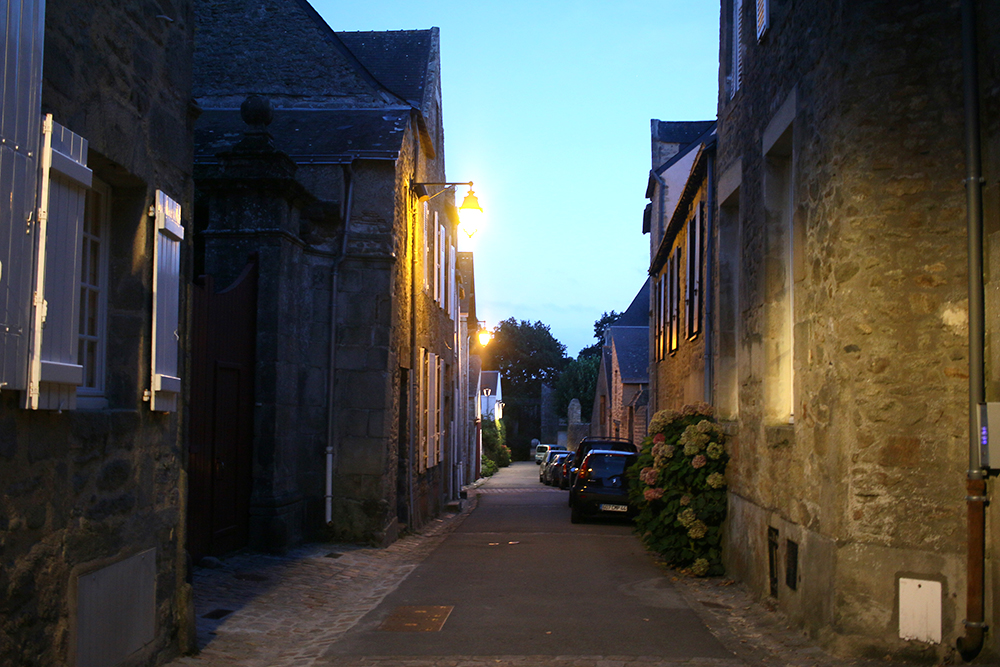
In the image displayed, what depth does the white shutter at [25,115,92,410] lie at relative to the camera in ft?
13.5

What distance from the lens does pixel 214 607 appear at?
7520mm

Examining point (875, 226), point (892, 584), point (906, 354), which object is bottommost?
point (892, 584)

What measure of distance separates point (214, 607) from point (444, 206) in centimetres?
1148

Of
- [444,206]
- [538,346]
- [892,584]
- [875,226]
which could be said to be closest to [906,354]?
[875,226]

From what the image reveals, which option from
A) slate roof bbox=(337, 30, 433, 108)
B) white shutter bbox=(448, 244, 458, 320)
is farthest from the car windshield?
slate roof bbox=(337, 30, 433, 108)

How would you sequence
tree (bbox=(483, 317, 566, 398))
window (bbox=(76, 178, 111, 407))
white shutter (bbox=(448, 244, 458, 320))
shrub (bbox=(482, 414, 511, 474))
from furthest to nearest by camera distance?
1. tree (bbox=(483, 317, 566, 398))
2. shrub (bbox=(482, 414, 511, 474))
3. white shutter (bbox=(448, 244, 458, 320))
4. window (bbox=(76, 178, 111, 407))

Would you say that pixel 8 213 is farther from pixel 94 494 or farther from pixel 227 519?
pixel 227 519

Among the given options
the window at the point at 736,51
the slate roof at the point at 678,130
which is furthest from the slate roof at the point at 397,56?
the slate roof at the point at 678,130

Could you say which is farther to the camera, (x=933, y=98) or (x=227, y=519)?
(x=227, y=519)

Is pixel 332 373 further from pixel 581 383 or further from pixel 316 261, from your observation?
pixel 581 383

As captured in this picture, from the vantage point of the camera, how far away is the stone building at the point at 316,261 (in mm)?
10414

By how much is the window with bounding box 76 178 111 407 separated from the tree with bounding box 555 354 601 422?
5833 centimetres

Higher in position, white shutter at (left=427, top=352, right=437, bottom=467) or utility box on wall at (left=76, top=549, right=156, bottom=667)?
white shutter at (left=427, top=352, right=437, bottom=467)

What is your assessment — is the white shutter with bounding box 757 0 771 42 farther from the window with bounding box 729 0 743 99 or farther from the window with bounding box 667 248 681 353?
the window with bounding box 667 248 681 353
